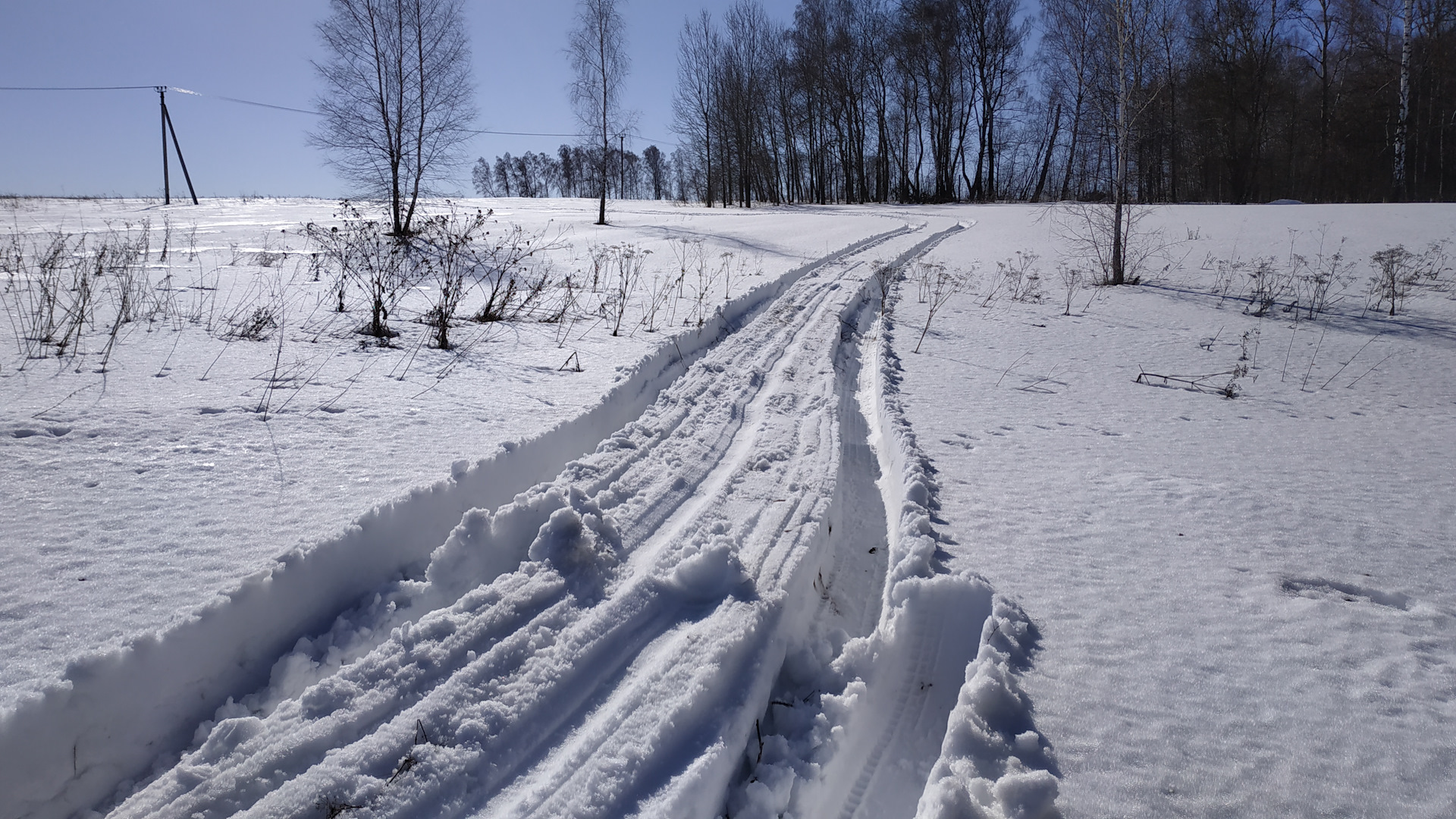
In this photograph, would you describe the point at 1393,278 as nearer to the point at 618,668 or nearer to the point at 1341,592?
the point at 1341,592

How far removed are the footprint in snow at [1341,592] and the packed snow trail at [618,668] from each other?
1091mm

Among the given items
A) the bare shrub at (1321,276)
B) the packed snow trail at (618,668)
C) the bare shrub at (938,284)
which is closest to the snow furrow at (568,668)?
the packed snow trail at (618,668)

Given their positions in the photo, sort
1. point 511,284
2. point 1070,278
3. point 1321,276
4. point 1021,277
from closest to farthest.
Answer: point 511,284
point 1321,276
point 1070,278
point 1021,277

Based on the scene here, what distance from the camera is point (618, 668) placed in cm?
185

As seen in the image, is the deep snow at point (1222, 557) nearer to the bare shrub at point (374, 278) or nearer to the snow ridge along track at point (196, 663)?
the snow ridge along track at point (196, 663)

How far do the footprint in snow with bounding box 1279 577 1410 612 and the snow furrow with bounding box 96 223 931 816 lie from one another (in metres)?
1.61

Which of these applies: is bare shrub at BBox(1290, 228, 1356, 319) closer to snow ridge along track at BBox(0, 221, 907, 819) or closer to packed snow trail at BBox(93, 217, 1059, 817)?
packed snow trail at BBox(93, 217, 1059, 817)

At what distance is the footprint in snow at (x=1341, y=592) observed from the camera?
6.94 ft

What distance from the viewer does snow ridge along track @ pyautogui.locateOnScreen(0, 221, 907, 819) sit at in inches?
55.6

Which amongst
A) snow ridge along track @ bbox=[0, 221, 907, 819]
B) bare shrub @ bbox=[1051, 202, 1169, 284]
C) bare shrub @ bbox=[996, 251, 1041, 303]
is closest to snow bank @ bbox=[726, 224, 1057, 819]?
snow ridge along track @ bbox=[0, 221, 907, 819]

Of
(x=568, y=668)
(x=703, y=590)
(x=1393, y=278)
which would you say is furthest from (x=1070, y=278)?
(x=568, y=668)

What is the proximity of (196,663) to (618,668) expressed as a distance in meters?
1.11

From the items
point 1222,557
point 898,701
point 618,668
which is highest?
point 1222,557

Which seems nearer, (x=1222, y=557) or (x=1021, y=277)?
(x=1222, y=557)
